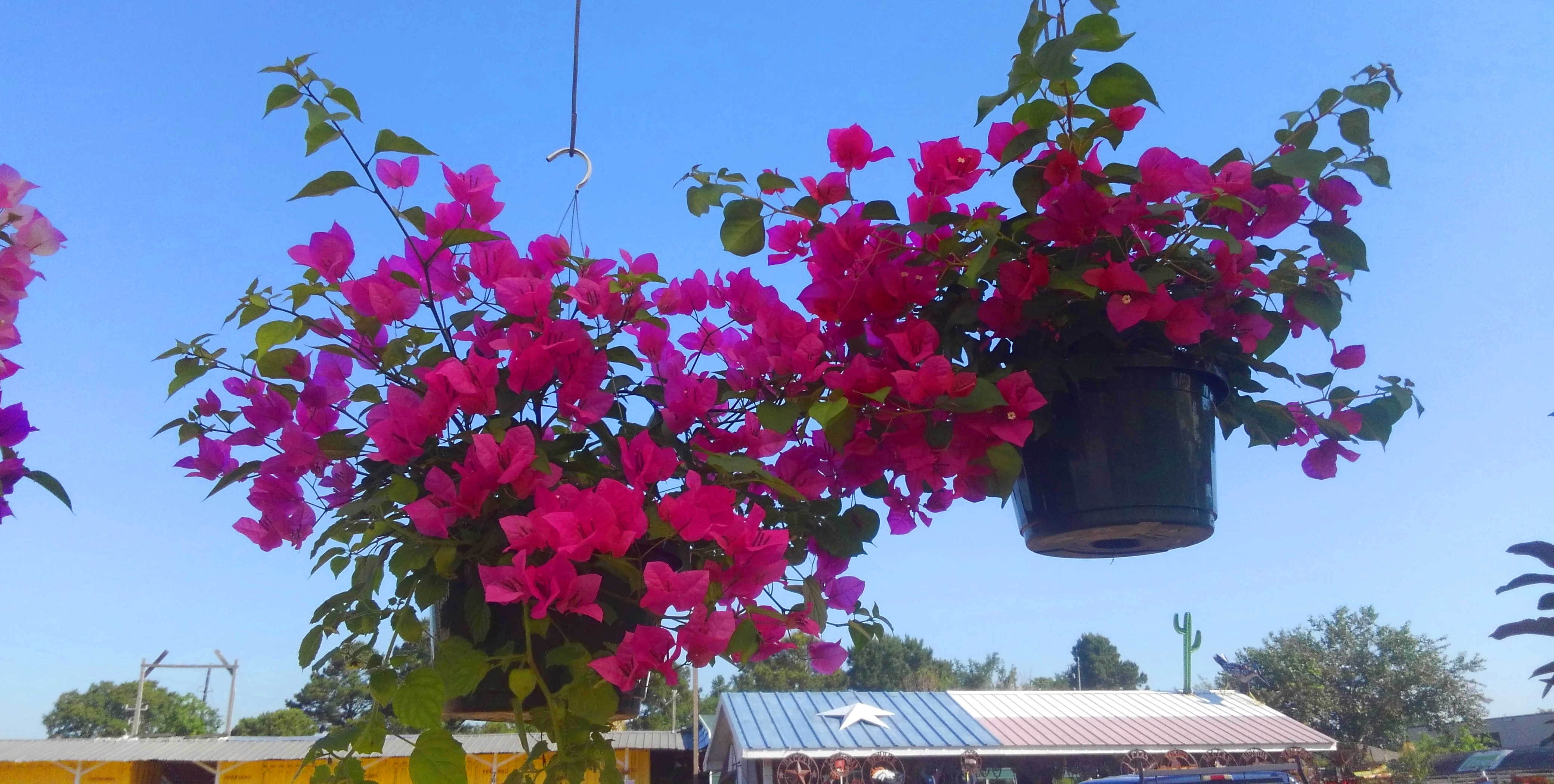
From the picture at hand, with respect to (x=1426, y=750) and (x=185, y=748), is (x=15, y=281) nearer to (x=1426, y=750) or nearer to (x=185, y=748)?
(x=185, y=748)

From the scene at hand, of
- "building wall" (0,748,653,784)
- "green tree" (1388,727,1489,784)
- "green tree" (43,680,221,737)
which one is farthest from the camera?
"green tree" (43,680,221,737)

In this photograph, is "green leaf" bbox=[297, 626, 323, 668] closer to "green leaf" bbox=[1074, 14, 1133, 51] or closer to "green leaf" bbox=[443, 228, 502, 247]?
"green leaf" bbox=[443, 228, 502, 247]

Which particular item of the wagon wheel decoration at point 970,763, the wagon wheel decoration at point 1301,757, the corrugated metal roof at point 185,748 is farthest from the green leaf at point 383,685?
the corrugated metal roof at point 185,748

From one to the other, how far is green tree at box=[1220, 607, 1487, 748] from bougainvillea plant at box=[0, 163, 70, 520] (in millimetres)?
29519

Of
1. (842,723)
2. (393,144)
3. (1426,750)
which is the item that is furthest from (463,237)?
(1426,750)

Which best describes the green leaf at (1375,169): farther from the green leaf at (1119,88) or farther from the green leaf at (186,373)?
the green leaf at (186,373)

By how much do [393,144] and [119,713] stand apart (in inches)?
2102

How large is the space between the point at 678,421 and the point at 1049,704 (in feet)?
55.6

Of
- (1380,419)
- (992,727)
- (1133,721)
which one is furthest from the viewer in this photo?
(1133,721)

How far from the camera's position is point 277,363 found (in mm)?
935

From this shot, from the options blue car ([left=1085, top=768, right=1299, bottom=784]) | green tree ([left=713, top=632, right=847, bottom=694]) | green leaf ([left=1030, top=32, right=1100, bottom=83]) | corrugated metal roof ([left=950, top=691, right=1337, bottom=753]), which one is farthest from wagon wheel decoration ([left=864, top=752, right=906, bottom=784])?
green tree ([left=713, top=632, right=847, bottom=694])

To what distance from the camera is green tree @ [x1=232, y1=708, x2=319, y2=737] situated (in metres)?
33.8

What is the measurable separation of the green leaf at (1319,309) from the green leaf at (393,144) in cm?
83

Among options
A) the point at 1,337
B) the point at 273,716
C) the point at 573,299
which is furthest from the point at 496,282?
the point at 273,716
